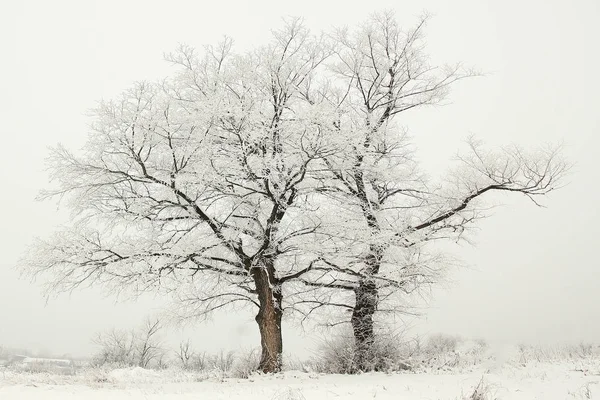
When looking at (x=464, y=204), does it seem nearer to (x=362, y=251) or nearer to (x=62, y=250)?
(x=362, y=251)

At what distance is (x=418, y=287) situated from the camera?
13164 millimetres

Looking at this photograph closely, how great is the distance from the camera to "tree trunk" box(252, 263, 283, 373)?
1166cm

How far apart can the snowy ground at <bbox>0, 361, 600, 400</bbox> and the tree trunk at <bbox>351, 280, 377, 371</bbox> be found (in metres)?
1.24

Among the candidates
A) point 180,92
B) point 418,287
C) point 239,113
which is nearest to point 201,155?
point 239,113

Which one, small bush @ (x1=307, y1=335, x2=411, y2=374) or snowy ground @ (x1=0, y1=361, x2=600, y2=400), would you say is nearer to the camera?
snowy ground @ (x1=0, y1=361, x2=600, y2=400)

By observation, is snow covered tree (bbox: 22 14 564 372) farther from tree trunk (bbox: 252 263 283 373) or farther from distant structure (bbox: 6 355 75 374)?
distant structure (bbox: 6 355 75 374)

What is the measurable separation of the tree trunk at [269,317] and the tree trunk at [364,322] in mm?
2172

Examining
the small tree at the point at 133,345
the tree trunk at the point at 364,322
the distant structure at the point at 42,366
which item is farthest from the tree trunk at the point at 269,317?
the small tree at the point at 133,345

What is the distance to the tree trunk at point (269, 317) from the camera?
11664mm

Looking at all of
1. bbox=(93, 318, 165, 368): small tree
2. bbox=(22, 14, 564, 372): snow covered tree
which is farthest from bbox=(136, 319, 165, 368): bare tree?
bbox=(22, 14, 564, 372): snow covered tree

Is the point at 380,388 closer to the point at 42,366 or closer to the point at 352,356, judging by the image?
the point at 352,356

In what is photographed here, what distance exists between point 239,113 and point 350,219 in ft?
13.2

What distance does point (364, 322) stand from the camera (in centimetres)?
1298

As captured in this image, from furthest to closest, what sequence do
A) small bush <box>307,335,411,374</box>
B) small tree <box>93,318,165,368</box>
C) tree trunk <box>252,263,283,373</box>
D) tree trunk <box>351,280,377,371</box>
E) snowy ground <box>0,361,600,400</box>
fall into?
1. small tree <box>93,318,165,368</box>
2. tree trunk <box>351,280,377,371</box>
3. tree trunk <box>252,263,283,373</box>
4. small bush <box>307,335,411,374</box>
5. snowy ground <box>0,361,600,400</box>
